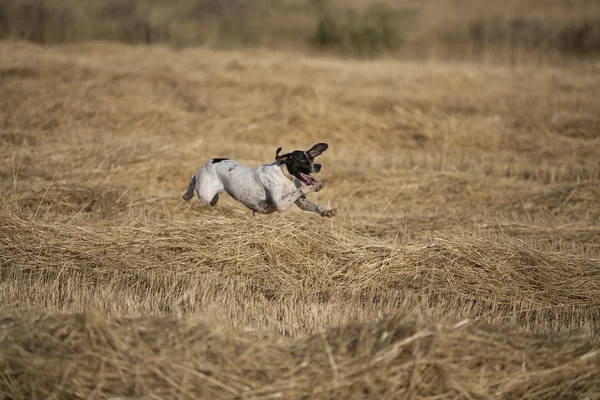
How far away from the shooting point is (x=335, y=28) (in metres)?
21.0

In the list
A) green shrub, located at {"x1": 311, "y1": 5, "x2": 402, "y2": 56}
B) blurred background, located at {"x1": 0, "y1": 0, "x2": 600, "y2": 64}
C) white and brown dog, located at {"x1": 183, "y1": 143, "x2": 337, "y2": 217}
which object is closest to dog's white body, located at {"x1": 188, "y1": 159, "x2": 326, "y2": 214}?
white and brown dog, located at {"x1": 183, "y1": 143, "x2": 337, "y2": 217}

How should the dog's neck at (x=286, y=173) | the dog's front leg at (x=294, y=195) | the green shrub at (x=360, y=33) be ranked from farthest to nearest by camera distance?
the green shrub at (x=360, y=33) < the dog's neck at (x=286, y=173) < the dog's front leg at (x=294, y=195)

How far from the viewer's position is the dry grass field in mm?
4039

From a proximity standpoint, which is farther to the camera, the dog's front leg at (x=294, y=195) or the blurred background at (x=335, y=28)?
the blurred background at (x=335, y=28)

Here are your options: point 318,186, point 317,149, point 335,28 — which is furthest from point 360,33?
point 318,186

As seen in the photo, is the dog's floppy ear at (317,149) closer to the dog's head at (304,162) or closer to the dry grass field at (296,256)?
the dog's head at (304,162)

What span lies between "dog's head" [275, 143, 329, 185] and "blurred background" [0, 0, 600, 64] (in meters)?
14.4

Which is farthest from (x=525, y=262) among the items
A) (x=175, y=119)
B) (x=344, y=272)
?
(x=175, y=119)

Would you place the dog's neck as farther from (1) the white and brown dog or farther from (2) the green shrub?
(2) the green shrub

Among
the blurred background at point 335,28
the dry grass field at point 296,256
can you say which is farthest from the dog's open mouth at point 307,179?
the blurred background at point 335,28

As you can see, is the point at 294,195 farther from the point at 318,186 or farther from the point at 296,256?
the point at 296,256

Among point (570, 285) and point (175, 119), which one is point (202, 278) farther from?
point (175, 119)

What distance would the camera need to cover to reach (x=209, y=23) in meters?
21.4

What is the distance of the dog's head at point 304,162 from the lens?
6.25 metres
